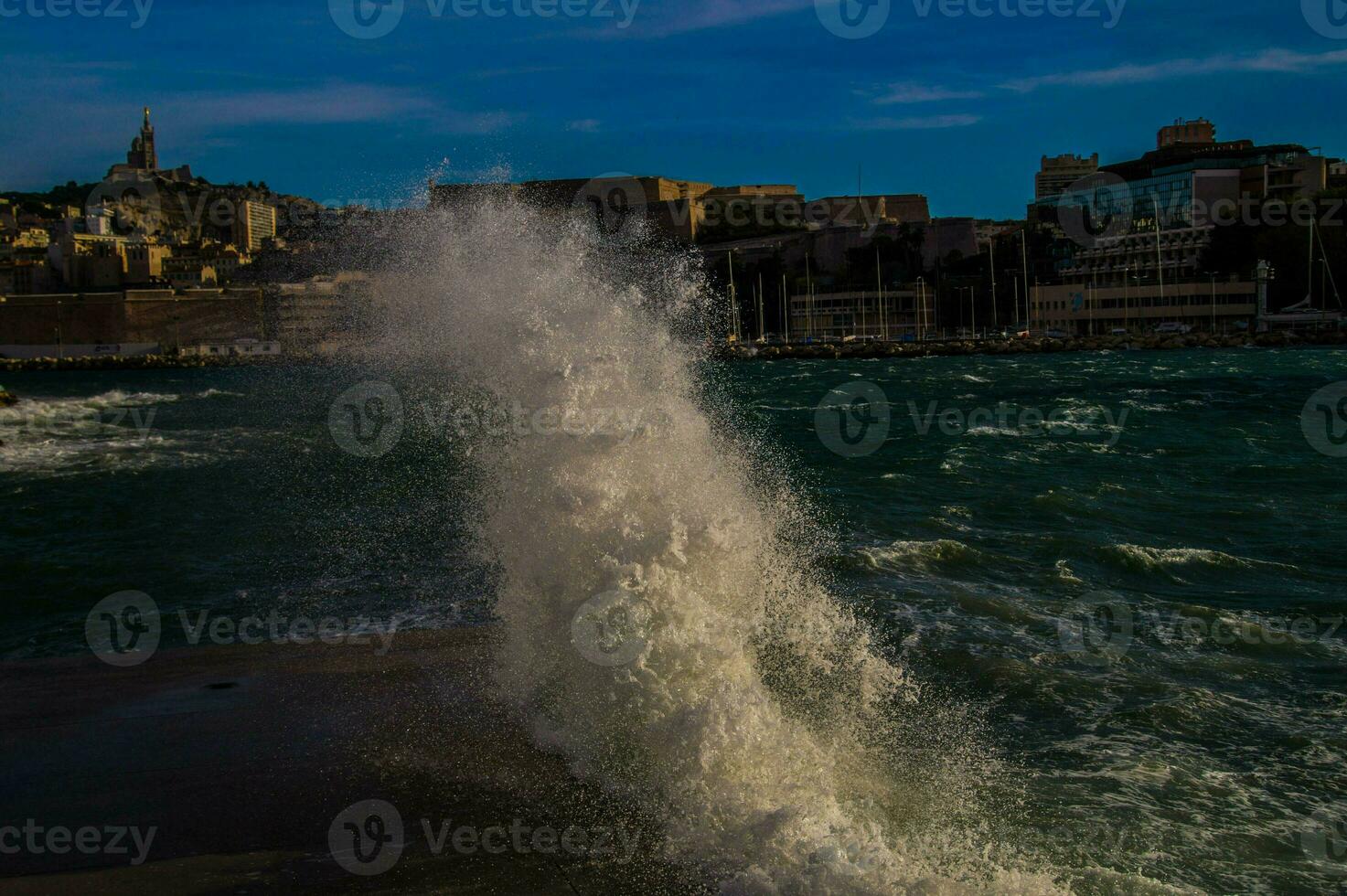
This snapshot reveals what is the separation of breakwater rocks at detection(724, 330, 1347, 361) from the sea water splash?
243ft

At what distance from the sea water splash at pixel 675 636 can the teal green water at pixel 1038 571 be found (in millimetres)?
616

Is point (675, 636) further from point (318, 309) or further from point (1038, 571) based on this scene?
point (318, 309)

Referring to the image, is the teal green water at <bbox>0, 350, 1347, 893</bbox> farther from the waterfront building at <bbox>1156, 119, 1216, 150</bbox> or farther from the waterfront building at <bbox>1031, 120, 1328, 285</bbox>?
the waterfront building at <bbox>1156, 119, 1216, 150</bbox>

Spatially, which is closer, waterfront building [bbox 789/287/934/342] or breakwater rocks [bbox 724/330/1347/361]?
breakwater rocks [bbox 724/330/1347/361]

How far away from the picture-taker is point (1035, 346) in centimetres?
8269

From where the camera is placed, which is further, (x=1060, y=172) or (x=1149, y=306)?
(x=1060, y=172)

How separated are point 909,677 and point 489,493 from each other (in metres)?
3.36

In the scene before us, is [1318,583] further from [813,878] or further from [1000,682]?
[813,878]

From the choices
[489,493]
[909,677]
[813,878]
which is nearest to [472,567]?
[489,493]

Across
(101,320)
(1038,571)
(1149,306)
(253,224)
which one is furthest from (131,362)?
(1038,571)

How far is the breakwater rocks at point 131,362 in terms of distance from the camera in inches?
4072

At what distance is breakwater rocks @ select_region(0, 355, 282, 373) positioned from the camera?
339 ft

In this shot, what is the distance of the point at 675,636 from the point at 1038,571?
6497 mm

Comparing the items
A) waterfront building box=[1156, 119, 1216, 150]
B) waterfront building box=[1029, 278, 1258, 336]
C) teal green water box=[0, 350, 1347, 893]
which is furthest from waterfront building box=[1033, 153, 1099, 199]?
teal green water box=[0, 350, 1347, 893]
